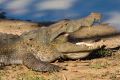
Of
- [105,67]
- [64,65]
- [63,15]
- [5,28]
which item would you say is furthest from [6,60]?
[63,15]

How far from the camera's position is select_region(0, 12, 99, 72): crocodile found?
30.3ft

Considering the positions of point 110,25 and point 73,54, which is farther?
point 110,25

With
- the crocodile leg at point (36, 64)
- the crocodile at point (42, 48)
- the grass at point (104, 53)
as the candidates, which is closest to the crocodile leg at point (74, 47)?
the crocodile at point (42, 48)

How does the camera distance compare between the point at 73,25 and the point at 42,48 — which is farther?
the point at 42,48

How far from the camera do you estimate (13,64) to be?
368 inches

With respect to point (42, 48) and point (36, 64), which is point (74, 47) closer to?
point (42, 48)

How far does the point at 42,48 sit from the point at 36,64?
0.50m

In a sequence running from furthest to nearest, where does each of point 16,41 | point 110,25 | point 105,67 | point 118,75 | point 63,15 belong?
point 63,15, point 110,25, point 16,41, point 105,67, point 118,75

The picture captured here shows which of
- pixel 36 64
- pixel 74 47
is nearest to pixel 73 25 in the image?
pixel 74 47

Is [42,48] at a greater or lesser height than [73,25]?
lesser

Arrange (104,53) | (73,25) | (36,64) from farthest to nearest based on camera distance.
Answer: (104,53), (73,25), (36,64)

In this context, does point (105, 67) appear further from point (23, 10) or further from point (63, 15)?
point (23, 10)

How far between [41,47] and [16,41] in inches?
17.7

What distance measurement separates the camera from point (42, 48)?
937 cm
